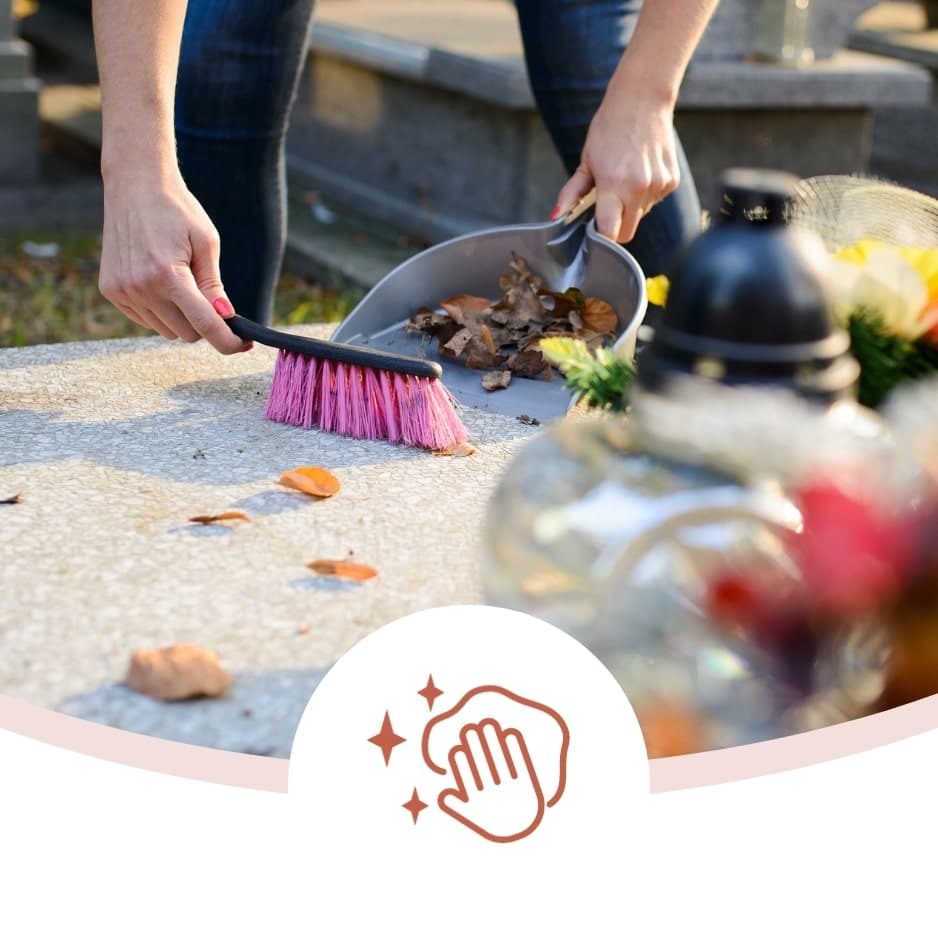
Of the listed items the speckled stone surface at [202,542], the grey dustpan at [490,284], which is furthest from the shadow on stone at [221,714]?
the grey dustpan at [490,284]

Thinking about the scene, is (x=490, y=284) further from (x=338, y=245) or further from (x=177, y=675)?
(x=338, y=245)

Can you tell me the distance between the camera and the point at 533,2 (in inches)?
70.2

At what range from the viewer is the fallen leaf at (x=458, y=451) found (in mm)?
1375

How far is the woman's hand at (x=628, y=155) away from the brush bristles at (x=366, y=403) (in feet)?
1.13

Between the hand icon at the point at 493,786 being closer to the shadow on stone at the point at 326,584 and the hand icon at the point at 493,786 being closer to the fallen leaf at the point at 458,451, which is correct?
the shadow on stone at the point at 326,584

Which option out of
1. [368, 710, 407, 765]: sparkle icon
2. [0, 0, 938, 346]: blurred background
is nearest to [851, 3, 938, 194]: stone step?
[0, 0, 938, 346]: blurred background

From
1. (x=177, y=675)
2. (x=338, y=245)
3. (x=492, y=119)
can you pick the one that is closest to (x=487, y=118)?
(x=492, y=119)

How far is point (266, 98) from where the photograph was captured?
1.76 metres

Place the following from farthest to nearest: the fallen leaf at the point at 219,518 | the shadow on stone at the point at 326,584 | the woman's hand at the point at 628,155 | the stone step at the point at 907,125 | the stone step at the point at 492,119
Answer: the stone step at the point at 907,125, the stone step at the point at 492,119, the woman's hand at the point at 628,155, the fallen leaf at the point at 219,518, the shadow on stone at the point at 326,584

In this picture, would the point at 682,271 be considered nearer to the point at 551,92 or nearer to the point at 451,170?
the point at 551,92

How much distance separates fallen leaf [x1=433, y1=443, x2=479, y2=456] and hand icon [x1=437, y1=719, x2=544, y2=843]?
572mm

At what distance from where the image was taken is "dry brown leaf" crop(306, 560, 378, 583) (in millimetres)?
1070

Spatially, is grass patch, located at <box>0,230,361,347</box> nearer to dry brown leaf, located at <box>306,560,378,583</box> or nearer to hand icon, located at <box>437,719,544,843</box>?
dry brown leaf, located at <box>306,560,378,583</box>

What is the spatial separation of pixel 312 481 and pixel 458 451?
197 millimetres
